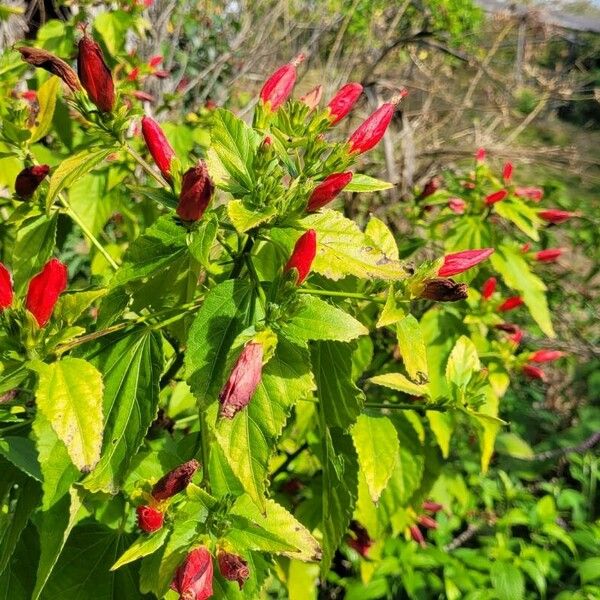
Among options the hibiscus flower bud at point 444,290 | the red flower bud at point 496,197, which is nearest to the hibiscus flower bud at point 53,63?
the hibiscus flower bud at point 444,290

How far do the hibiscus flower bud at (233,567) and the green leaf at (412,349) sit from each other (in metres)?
0.38

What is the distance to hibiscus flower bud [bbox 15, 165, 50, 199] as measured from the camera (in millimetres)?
979

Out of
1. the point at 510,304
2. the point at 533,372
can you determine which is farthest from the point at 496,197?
the point at 533,372

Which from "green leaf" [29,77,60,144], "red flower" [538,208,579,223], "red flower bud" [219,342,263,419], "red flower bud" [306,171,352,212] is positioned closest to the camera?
"red flower bud" [219,342,263,419]

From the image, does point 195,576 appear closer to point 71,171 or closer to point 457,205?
point 71,171

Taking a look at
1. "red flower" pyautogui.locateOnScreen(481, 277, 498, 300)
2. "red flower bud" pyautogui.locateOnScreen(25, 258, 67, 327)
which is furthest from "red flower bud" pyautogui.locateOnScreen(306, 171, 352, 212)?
A: "red flower" pyautogui.locateOnScreen(481, 277, 498, 300)

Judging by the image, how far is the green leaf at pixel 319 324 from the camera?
813 millimetres

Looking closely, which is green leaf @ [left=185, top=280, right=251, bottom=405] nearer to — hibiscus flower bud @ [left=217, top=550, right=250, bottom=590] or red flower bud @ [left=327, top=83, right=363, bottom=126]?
hibiscus flower bud @ [left=217, top=550, right=250, bottom=590]

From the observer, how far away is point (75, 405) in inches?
29.9

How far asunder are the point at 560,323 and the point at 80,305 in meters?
3.07

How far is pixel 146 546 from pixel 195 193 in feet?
1.77

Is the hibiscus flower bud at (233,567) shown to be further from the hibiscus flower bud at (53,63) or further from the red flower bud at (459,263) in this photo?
the hibiscus flower bud at (53,63)

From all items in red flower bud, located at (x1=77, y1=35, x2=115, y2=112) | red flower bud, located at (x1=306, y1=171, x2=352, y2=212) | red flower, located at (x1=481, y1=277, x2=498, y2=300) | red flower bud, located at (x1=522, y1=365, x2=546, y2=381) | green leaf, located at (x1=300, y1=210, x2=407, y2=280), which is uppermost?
red flower bud, located at (x1=77, y1=35, x2=115, y2=112)

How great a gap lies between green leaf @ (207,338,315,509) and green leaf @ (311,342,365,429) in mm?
139
